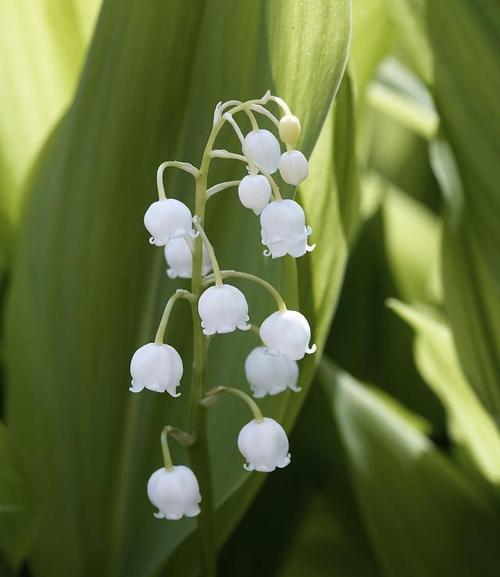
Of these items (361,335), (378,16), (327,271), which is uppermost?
Result: (378,16)

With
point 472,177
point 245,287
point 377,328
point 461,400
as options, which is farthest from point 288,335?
point 377,328

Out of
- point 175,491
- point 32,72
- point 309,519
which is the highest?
point 32,72

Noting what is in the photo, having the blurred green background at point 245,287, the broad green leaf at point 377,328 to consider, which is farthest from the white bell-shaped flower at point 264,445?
the broad green leaf at point 377,328

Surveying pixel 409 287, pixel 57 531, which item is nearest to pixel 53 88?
pixel 57 531

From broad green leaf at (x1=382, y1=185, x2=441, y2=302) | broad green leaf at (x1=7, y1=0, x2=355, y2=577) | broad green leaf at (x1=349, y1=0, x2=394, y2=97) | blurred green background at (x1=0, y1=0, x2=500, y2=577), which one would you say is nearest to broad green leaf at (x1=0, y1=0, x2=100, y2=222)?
blurred green background at (x1=0, y1=0, x2=500, y2=577)

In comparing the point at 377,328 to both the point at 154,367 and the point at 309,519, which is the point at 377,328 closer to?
the point at 309,519

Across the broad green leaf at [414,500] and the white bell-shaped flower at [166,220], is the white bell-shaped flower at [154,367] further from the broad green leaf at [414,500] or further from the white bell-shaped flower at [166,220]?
the broad green leaf at [414,500]

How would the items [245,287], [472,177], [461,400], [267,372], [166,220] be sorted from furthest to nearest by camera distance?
[461,400] → [472,177] → [245,287] → [267,372] → [166,220]

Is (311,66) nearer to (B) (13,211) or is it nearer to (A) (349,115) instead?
(A) (349,115)
